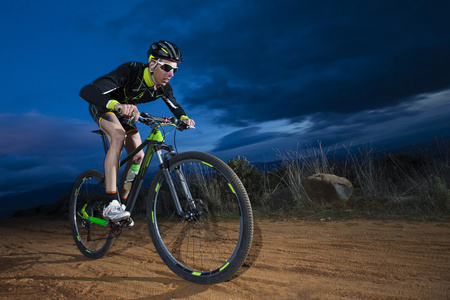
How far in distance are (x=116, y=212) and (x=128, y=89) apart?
5.59 feet

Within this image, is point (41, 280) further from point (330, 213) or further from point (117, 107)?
point (330, 213)

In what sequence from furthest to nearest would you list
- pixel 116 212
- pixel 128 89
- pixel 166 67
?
pixel 128 89 < pixel 166 67 < pixel 116 212

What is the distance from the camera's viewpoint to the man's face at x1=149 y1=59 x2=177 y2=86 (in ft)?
12.8

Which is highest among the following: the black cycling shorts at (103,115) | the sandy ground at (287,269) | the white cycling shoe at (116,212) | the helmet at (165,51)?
the helmet at (165,51)

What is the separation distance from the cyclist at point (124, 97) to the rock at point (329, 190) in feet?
14.8

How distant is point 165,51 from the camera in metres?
3.79

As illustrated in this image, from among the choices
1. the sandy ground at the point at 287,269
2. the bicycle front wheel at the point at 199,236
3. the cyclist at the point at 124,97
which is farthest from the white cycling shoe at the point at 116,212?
A: the sandy ground at the point at 287,269

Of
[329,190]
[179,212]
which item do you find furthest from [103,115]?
[329,190]

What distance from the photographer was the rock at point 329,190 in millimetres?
7398

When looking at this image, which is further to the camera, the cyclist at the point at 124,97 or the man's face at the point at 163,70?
the man's face at the point at 163,70

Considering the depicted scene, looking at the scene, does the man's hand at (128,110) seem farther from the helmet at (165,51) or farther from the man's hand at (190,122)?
the helmet at (165,51)

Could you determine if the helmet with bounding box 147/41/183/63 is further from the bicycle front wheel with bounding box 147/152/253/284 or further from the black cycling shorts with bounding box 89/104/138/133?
the bicycle front wheel with bounding box 147/152/253/284

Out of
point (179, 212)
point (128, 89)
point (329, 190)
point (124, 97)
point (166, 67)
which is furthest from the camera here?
point (329, 190)

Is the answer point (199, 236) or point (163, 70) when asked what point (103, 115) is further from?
point (199, 236)
